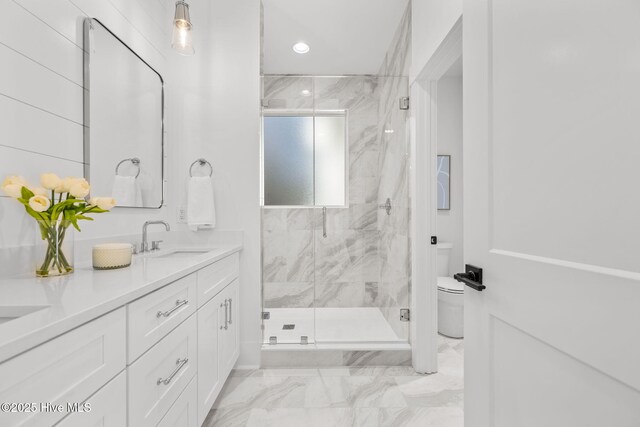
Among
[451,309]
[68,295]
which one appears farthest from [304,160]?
[68,295]

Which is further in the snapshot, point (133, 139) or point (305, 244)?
point (305, 244)

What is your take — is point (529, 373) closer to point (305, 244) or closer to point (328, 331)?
A: point (328, 331)

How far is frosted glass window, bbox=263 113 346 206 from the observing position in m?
3.02

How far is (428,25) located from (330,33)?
101 cm

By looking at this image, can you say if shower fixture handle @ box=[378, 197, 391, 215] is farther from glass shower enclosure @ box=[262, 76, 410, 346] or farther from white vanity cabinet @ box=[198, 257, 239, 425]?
white vanity cabinet @ box=[198, 257, 239, 425]

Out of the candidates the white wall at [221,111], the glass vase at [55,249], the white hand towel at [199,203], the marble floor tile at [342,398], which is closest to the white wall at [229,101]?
the white wall at [221,111]

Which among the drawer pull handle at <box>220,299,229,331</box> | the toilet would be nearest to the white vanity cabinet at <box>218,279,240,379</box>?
the drawer pull handle at <box>220,299,229,331</box>

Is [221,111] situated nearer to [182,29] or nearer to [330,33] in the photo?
[182,29]

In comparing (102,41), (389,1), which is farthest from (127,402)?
(389,1)

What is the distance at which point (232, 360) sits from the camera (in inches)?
73.3

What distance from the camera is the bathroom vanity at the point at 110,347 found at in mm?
535

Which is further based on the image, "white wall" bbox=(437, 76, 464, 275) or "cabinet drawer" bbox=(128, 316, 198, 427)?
"white wall" bbox=(437, 76, 464, 275)

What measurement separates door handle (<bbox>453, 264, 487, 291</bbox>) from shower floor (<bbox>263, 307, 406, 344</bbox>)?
4.78ft

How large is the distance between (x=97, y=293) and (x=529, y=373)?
112 cm
